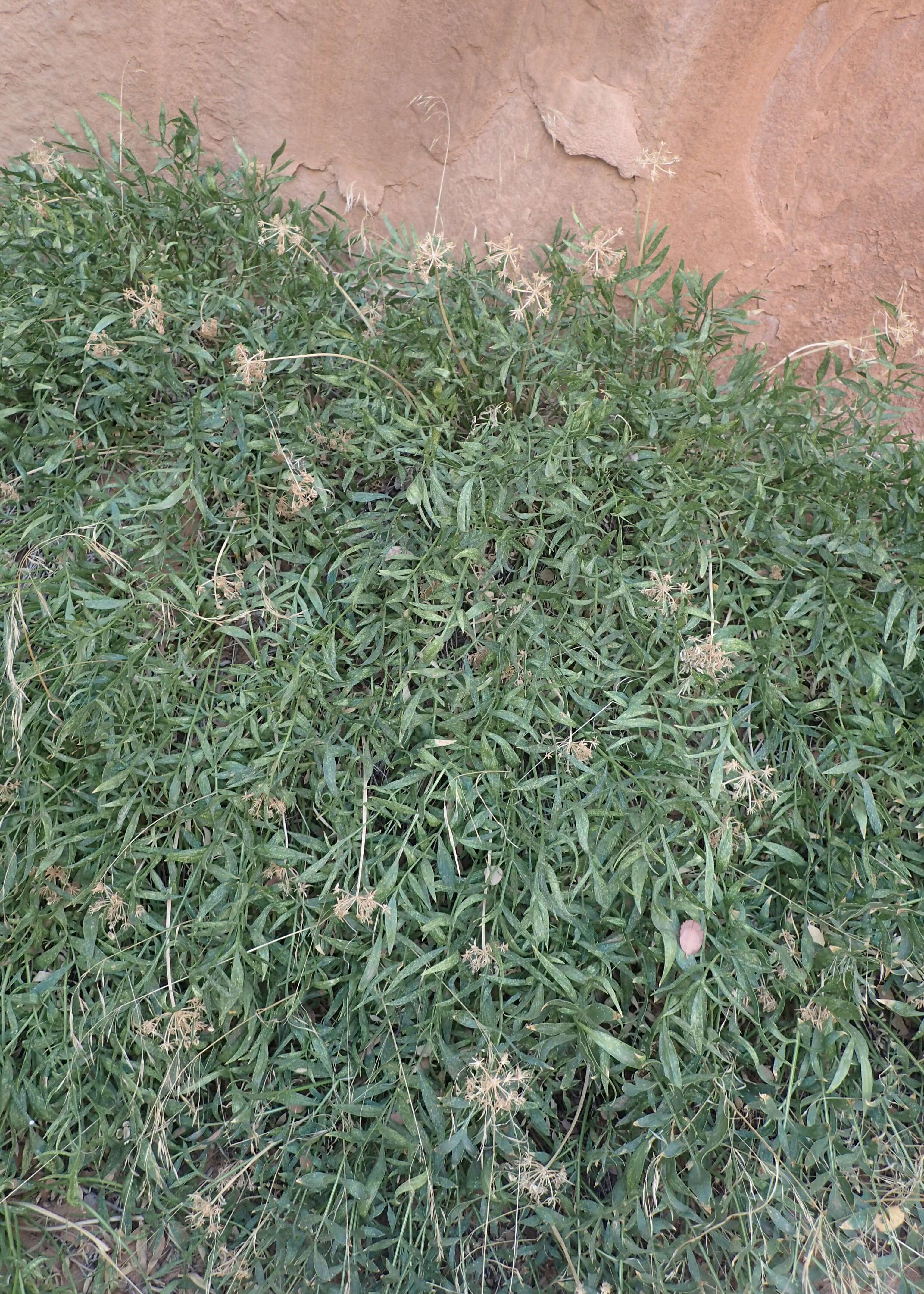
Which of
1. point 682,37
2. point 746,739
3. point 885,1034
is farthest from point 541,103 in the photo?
point 885,1034

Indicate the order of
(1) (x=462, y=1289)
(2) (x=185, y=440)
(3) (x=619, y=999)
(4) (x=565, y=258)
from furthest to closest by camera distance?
(4) (x=565, y=258) < (2) (x=185, y=440) < (3) (x=619, y=999) < (1) (x=462, y=1289)

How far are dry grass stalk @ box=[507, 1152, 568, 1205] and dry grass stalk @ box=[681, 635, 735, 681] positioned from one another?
40.1 inches

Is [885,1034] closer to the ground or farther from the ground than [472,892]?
farther from the ground

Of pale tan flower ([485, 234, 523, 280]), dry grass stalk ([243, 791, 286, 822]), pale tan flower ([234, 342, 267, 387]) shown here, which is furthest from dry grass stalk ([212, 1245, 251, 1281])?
pale tan flower ([485, 234, 523, 280])

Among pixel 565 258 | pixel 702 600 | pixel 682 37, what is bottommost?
pixel 702 600

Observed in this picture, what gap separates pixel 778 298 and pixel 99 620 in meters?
1.98

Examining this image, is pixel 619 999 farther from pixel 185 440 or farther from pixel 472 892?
pixel 185 440

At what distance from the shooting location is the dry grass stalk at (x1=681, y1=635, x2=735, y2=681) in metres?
1.82

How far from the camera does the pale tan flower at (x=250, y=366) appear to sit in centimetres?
182

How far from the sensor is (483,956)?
1.70 meters

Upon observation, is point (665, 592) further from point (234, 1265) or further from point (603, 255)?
point (234, 1265)

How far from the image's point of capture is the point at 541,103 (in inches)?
91.4

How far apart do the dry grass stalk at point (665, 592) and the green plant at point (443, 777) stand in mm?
26

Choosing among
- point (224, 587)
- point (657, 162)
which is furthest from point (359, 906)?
point (657, 162)
